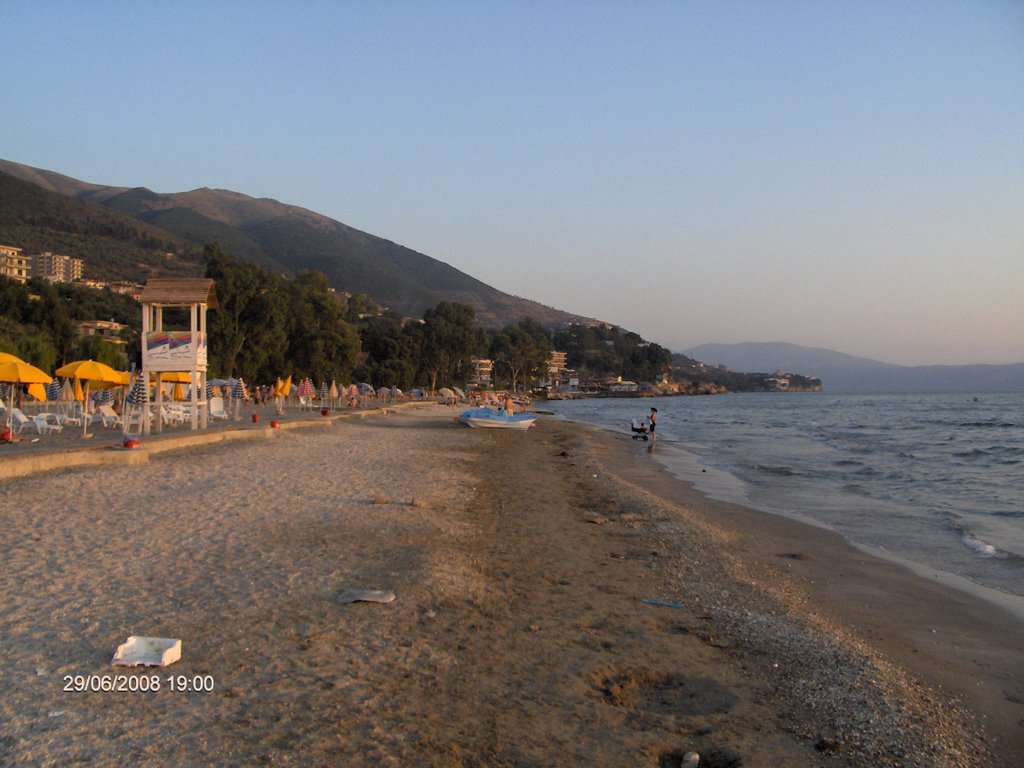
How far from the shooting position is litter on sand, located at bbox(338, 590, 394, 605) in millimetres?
5832

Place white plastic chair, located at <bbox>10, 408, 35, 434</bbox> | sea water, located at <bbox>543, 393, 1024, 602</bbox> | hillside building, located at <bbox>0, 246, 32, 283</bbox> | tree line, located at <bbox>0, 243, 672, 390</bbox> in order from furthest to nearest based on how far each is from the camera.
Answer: hillside building, located at <bbox>0, 246, 32, 283</bbox>
tree line, located at <bbox>0, 243, 672, 390</bbox>
white plastic chair, located at <bbox>10, 408, 35, 434</bbox>
sea water, located at <bbox>543, 393, 1024, 602</bbox>

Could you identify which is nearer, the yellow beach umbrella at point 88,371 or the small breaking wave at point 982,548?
the small breaking wave at point 982,548

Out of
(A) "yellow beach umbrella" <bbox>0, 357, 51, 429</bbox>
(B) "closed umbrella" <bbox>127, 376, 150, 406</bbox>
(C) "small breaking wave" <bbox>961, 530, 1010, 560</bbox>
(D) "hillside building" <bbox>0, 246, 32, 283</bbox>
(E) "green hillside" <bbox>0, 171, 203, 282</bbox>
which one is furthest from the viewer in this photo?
(E) "green hillside" <bbox>0, 171, 203, 282</bbox>

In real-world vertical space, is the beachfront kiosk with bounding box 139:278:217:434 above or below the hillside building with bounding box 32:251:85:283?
below

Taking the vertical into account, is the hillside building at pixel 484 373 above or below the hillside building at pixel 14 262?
below

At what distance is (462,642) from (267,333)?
38.4 metres

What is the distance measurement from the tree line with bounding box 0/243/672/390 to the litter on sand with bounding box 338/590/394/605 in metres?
27.5

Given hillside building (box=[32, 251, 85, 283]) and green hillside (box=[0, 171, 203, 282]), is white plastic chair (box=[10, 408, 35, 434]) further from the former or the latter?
green hillside (box=[0, 171, 203, 282])

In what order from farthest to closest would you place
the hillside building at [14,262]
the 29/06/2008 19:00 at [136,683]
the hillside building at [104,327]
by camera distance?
1. the hillside building at [14,262]
2. the hillside building at [104,327]
3. the 29/06/2008 19:00 at [136,683]

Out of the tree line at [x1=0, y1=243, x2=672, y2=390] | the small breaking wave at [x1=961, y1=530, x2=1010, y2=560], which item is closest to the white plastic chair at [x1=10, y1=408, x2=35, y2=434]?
the tree line at [x1=0, y1=243, x2=672, y2=390]

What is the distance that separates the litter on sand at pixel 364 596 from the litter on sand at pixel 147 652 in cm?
148

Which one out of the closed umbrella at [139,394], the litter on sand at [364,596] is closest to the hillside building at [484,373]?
the closed umbrella at [139,394]

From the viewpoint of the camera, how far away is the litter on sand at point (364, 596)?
5.83m

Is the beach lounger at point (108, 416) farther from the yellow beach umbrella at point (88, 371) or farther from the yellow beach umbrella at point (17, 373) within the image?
the yellow beach umbrella at point (17, 373)
